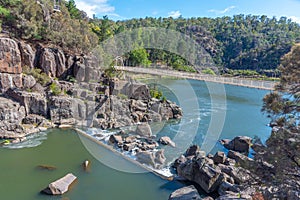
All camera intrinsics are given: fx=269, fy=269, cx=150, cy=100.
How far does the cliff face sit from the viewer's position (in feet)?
60.2

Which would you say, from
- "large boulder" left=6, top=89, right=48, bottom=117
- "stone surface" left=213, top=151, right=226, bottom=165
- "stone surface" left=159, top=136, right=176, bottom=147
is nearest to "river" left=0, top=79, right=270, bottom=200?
"stone surface" left=159, top=136, right=176, bottom=147

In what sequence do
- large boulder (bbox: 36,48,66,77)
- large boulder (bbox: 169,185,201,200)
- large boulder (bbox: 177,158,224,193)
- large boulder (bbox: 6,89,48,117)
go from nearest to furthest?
large boulder (bbox: 169,185,201,200)
large boulder (bbox: 177,158,224,193)
large boulder (bbox: 6,89,48,117)
large boulder (bbox: 36,48,66,77)

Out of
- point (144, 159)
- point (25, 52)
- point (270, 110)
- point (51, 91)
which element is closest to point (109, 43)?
point (25, 52)

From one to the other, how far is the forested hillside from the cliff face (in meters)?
2.66

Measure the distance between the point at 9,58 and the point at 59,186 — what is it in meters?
13.7

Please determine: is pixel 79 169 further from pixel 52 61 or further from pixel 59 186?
pixel 52 61

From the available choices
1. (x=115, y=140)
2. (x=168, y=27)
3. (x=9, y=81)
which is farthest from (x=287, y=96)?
(x=168, y=27)

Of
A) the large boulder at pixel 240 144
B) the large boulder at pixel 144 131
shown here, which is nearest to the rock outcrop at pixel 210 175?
the large boulder at pixel 240 144

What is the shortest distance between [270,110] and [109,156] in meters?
9.17

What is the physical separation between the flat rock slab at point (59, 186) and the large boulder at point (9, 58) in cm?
1288

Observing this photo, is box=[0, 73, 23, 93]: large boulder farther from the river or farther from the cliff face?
the river

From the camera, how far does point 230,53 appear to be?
262 feet

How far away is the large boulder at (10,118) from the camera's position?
16.1 m

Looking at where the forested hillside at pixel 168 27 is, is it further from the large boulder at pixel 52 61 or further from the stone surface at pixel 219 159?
the stone surface at pixel 219 159
